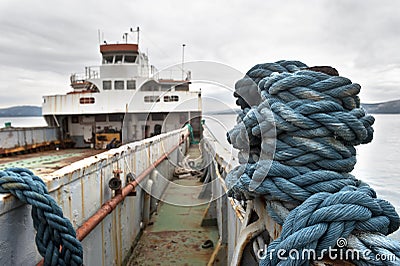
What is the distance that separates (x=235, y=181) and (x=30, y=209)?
1414mm

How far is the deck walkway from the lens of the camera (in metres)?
4.35

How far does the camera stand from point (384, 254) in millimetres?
840

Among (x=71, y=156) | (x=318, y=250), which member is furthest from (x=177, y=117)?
(x=318, y=250)

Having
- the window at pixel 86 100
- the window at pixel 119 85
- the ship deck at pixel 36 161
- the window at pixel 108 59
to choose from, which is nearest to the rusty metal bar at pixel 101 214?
the ship deck at pixel 36 161

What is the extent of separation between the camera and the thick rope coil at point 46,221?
1.70 m

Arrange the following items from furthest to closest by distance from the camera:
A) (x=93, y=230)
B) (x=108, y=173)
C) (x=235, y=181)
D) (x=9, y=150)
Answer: (x=9, y=150)
(x=108, y=173)
(x=93, y=230)
(x=235, y=181)

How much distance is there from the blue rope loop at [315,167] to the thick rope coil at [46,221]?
1128 millimetres

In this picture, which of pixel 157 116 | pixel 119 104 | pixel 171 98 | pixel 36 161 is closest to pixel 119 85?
pixel 119 104

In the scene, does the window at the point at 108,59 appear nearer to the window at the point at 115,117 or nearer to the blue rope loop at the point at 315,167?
the window at the point at 115,117

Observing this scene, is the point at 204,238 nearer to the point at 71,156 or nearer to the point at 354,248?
the point at 354,248

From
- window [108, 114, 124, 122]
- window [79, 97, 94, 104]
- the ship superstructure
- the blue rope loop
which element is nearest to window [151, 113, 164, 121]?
the ship superstructure

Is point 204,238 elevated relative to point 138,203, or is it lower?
lower

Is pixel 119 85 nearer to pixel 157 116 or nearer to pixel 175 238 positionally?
pixel 157 116

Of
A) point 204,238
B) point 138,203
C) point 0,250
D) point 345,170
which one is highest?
point 345,170
